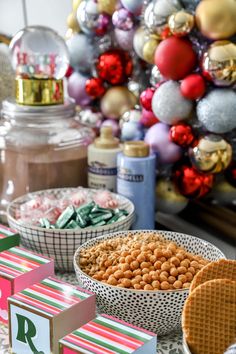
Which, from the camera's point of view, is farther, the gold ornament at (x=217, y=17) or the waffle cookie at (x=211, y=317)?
the gold ornament at (x=217, y=17)

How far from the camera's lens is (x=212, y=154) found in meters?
0.95

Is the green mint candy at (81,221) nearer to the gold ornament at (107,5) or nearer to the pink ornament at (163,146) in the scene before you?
the pink ornament at (163,146)

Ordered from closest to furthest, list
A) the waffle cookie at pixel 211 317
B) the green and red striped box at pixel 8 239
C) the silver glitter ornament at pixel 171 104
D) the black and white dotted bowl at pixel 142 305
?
the waffle cookie at pixel 211 317 → the black and white dotted bowl at pixel 142 305 → the green and red striped box at pixel 8 239 → the silver glitter ornament at pixel 171 104

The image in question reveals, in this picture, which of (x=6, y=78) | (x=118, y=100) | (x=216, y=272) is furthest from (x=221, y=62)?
(x=6, y=78)

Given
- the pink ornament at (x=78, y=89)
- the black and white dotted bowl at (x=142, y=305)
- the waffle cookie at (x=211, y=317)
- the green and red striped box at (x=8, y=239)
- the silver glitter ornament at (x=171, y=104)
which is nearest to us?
the waffle cookie at (x=211, y=317)

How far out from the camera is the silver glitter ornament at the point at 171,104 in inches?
37.8

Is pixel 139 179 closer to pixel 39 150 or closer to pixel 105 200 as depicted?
pixel 105 200

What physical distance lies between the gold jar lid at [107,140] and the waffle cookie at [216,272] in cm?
45

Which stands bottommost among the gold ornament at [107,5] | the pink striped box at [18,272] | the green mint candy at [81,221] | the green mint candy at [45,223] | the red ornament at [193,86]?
the pink striped box at [18,272]

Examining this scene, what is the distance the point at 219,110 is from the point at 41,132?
1.03 feet

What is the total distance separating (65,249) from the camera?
34.7 inches

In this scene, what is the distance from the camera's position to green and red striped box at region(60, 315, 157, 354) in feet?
1.99

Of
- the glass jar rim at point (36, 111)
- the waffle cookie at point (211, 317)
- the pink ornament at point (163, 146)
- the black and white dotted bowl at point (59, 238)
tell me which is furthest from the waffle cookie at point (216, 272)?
the glass jar rim at point (36, 111)

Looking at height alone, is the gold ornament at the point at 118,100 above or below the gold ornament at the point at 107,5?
below
